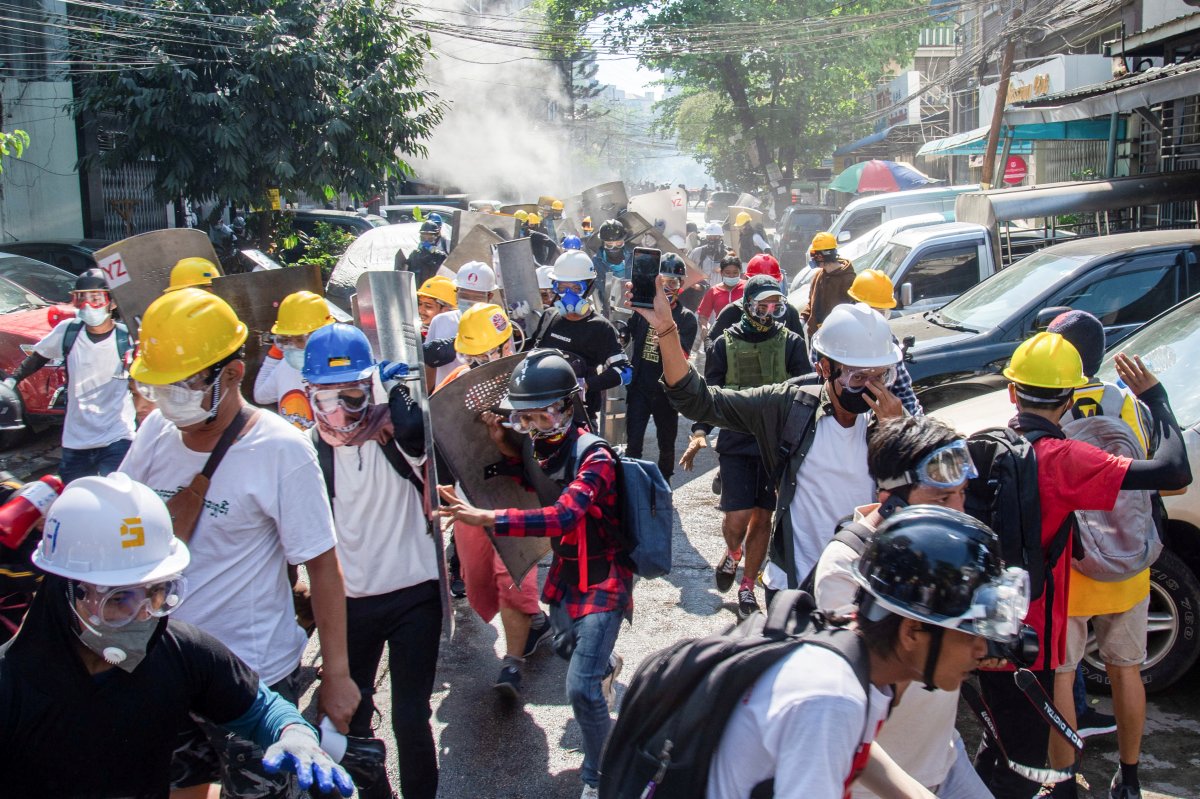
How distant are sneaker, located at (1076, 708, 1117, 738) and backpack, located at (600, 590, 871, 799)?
279 cm

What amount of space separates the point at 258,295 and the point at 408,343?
2705 millimetres

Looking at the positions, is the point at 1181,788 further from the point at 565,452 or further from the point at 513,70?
the point at 513,70

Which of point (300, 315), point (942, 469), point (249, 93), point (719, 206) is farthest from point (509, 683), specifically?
point (719, 206)

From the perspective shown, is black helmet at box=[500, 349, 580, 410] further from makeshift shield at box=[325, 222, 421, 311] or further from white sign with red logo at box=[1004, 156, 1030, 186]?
white sign with red logo at box=[1004, 156, 1030, 186]

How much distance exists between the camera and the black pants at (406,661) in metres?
3.51

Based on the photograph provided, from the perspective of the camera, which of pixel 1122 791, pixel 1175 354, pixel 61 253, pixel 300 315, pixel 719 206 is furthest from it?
pixel 719 206

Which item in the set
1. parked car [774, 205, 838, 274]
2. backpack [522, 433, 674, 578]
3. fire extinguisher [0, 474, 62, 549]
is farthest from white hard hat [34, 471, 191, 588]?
parked car [774, 205, 838, 274]

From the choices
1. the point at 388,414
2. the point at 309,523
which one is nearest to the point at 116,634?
the point at 309,523

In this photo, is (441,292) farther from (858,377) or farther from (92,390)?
(858,377)

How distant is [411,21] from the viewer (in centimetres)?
1611

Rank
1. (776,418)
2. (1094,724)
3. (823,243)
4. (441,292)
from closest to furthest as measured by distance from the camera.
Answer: (776,418), (1094,724), (441,292), (823,243)

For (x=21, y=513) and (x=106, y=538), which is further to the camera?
(x=21, y=513)

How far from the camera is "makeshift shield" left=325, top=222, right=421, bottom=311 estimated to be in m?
12.7

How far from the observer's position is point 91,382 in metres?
6.15
